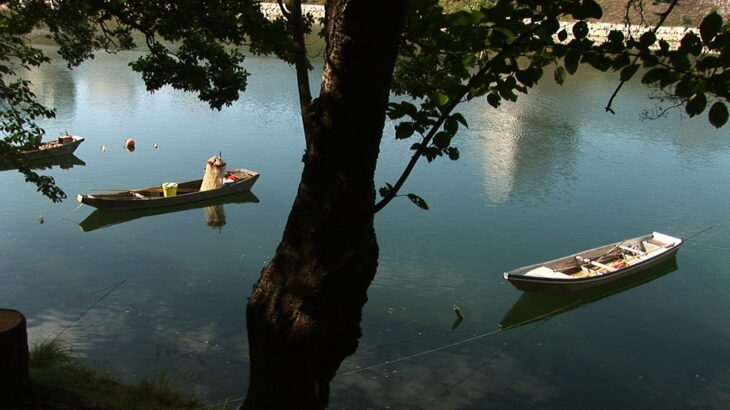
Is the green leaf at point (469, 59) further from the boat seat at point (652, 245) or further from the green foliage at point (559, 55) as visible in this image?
the boat seat at point (652, 245)

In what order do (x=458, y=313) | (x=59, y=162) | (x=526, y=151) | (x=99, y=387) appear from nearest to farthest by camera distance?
(x=99, y=387), (x=458, y=313), (x=59, y=162), (x=526, y=151)

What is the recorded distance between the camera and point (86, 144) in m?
19.1

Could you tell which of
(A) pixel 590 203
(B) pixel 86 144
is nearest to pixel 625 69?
(A) pixel 590 203

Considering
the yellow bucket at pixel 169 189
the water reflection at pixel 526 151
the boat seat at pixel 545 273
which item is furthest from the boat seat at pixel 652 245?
the yellow bucket at pixel 169 189

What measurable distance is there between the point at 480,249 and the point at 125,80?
735 inches

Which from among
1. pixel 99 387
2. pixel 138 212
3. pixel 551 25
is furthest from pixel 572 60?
pixel 138 212

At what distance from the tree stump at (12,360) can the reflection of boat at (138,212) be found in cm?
998

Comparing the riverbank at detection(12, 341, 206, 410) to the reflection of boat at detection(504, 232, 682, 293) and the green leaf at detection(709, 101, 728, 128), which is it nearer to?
the green leaf at detection(709, 101, 728, 128)

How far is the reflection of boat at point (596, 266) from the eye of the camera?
35.1ft

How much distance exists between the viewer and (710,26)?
2059mm

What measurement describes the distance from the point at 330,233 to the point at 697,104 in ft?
4.54

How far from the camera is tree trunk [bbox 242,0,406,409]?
238cm

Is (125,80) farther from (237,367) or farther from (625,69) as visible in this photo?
(625,69)

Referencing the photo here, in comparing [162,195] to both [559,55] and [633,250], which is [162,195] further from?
[559,55]
